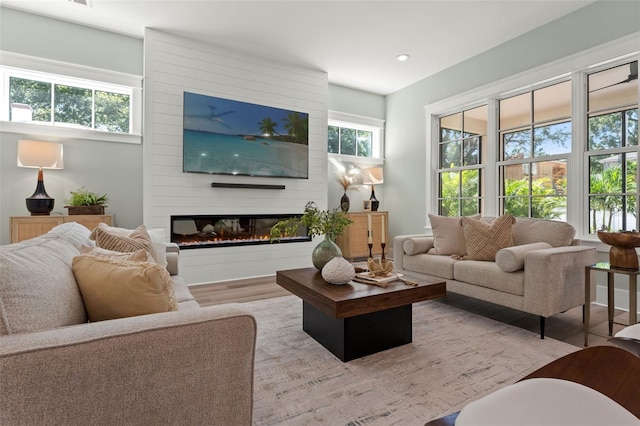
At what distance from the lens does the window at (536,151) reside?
11.4 feet

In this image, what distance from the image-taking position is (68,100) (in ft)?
11.7

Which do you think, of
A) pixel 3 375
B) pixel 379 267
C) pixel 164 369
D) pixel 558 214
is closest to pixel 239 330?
pixel 164 369

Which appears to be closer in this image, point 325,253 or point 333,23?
point 325,253

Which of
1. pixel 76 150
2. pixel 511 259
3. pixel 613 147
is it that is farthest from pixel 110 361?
pixel 613 147

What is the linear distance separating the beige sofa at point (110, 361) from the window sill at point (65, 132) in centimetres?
309

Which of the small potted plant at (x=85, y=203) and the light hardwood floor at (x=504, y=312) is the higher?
the small potted plant at (x=85, y=203)

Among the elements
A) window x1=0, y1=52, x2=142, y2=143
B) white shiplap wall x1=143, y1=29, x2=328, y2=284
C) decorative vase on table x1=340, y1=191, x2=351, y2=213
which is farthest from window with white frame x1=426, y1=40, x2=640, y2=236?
window x1=0, y1=52, x2=142, y2=143

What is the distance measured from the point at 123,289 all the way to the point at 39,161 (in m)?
3.01

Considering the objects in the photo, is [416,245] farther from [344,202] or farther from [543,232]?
[344,202]

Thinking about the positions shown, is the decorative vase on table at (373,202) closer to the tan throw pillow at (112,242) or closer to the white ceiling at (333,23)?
the white ceiling at (333,23)

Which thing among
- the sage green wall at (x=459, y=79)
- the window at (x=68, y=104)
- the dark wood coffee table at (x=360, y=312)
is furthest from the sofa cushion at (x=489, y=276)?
the window at (x=68, y=104)

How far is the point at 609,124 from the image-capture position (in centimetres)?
312

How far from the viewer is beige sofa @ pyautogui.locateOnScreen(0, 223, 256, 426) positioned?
743 mm

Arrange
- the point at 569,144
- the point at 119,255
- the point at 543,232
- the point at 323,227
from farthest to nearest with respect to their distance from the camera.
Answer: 1. the point at 569,144
2. the point at 543,232
3. the point at 323,227
4. the point at 119,255
